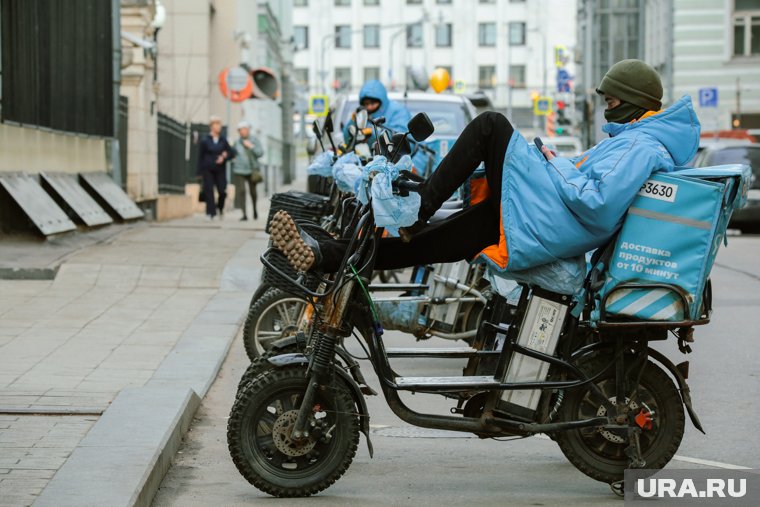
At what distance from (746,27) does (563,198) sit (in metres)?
38.6

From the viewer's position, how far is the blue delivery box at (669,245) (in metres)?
5.57

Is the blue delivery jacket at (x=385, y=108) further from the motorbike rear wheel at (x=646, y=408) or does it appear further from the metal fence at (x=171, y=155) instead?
the metal fence at (x=171, y=155)

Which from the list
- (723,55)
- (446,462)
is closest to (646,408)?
(446,462)

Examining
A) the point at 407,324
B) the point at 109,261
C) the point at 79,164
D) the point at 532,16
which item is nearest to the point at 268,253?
the point at 407,324

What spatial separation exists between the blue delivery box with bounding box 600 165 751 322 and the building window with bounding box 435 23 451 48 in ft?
360

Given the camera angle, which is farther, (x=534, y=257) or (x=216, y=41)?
(x=216, y=41)

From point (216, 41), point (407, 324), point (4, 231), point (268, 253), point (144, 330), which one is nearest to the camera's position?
point (268, 253)

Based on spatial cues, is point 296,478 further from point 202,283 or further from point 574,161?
point 202,283

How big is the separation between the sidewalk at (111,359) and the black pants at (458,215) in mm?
1238

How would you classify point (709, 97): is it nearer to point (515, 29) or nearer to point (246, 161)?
point (246, 161)

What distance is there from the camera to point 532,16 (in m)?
112

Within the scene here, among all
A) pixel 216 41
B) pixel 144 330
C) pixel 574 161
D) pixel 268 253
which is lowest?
pixel 144 330

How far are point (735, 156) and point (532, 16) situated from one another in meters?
88.3

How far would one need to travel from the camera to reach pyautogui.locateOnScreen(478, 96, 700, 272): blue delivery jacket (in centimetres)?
551
